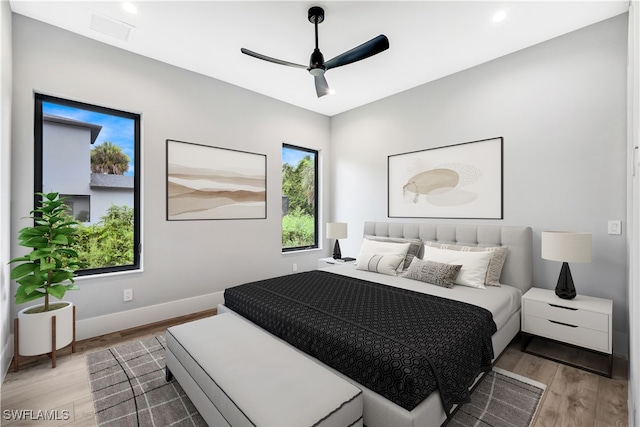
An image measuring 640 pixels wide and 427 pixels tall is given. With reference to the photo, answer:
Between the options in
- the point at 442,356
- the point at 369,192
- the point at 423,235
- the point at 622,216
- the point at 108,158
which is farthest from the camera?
the point at 369,192

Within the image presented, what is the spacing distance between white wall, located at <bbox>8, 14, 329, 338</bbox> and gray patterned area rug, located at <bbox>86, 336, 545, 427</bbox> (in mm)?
799

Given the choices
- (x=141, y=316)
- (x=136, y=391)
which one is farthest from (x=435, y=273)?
(x=141, y=316)

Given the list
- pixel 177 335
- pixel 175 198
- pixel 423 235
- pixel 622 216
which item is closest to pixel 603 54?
pixel 622 216

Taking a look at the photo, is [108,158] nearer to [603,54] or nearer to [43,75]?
[43,75]

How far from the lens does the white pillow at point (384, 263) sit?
3229mm

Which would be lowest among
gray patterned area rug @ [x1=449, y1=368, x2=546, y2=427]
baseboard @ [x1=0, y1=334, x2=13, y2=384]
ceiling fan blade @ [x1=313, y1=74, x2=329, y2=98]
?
gray patterned area rug @ [x1=449, y1=368, x2=546, y2=427]

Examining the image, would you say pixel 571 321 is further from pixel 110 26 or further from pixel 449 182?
pixel 110 26

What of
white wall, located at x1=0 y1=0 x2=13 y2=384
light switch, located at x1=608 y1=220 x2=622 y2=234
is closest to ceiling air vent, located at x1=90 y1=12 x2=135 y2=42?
white wall, located at x1=0 y1=0 x2=13 y2=384

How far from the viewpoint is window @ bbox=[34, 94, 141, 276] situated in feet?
8.93

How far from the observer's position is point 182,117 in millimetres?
3404

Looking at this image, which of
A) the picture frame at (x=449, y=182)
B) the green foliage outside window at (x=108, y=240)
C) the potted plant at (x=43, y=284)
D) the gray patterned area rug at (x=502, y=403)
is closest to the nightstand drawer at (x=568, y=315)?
the gray patterned area rug at (x=502, y=403)

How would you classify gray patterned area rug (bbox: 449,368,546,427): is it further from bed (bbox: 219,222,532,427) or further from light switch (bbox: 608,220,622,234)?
light switch (bbox: 608,220,622,234)

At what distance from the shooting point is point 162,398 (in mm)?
1946

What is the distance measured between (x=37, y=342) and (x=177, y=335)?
124 cm
